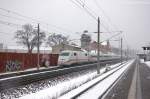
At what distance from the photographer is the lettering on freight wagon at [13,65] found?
40.4 metres

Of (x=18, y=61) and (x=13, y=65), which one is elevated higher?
(x=18, y=61)

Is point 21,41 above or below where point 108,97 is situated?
above

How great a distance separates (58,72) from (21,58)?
59.7 ft

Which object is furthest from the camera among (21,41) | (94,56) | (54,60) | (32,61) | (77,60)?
(21,41)

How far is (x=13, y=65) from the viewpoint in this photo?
137 feet

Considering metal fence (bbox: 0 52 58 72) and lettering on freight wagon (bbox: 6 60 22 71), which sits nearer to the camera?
metal fence (bbox: 0 52 58 72)

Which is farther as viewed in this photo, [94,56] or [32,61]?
[94,56]

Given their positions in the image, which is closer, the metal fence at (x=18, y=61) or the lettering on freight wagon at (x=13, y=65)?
the metal fence at (x=18, y=61)

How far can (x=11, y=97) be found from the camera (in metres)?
15.2

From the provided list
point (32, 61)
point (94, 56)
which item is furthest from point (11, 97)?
point (94, 56)

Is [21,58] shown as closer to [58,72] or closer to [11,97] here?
[58,72]

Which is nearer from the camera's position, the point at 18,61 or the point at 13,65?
the point at 13,65

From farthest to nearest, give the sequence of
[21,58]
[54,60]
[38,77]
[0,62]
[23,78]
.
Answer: [54,60] → [21,58] → [0,62] → [38,77] → [23,78]

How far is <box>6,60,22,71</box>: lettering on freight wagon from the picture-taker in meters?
40.4
